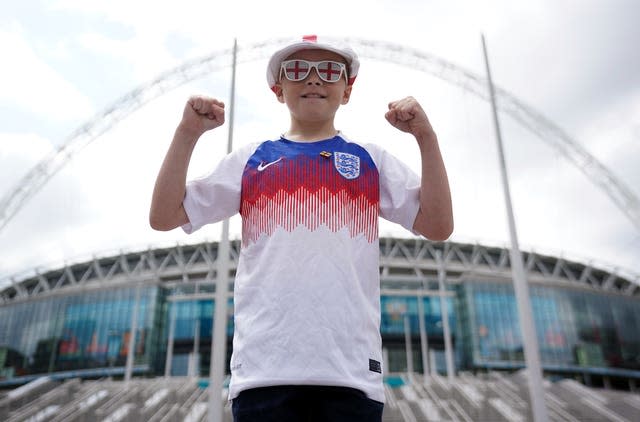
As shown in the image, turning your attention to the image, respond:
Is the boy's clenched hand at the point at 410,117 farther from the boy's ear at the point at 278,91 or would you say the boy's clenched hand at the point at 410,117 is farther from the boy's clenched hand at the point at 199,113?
the boy's clenched hand at the point at 199,113

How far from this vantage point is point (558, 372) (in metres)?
45.7

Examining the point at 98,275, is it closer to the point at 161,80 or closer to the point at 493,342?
the point at 161,80

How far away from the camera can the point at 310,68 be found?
1.89 metres

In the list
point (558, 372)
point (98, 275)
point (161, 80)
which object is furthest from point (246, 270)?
point (98, 275)

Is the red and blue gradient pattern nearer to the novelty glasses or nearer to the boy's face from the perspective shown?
the boy's face

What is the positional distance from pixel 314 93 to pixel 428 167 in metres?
0.50

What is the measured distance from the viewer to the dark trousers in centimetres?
149

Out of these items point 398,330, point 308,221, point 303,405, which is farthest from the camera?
point 398,330

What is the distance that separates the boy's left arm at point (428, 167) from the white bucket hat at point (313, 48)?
0.78 ft

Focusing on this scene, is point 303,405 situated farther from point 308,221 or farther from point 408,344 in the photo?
point 408,344

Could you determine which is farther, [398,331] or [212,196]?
[398,331]

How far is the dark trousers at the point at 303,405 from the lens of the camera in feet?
4.88

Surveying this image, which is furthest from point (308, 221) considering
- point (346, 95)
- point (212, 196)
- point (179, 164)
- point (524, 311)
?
point (524, 311)

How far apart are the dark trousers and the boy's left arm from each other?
0.66 meters
